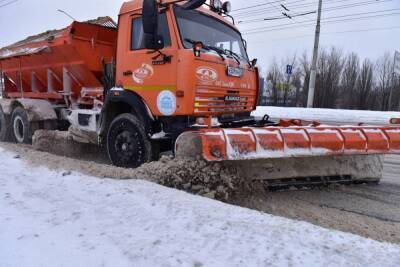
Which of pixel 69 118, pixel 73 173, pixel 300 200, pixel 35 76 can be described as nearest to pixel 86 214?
pixel 73 173

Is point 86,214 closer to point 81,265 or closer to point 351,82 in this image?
point 81,265

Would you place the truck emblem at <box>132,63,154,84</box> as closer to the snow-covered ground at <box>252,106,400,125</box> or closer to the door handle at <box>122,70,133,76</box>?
the door handle at <box>122,70,133,76</box>

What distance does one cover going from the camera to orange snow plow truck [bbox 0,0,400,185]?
4.65 m

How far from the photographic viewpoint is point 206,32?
577 cm

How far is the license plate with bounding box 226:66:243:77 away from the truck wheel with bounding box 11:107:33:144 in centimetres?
471

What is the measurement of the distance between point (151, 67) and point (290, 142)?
2.24 m

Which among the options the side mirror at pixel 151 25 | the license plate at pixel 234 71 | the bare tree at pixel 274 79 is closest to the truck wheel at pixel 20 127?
the side mirror at pixel 151 25

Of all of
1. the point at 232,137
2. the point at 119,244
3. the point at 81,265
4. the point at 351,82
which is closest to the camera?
the point at 81,265

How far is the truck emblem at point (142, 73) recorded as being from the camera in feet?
18.1

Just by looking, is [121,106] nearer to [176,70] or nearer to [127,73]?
[127,73]

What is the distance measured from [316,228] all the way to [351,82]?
48.3 metres

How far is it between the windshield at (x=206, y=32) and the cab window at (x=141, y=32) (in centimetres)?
19

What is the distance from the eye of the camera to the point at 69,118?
7.50m

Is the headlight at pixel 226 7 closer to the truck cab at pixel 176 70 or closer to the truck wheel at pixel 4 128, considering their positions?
the truck cab at pixel 176 70
